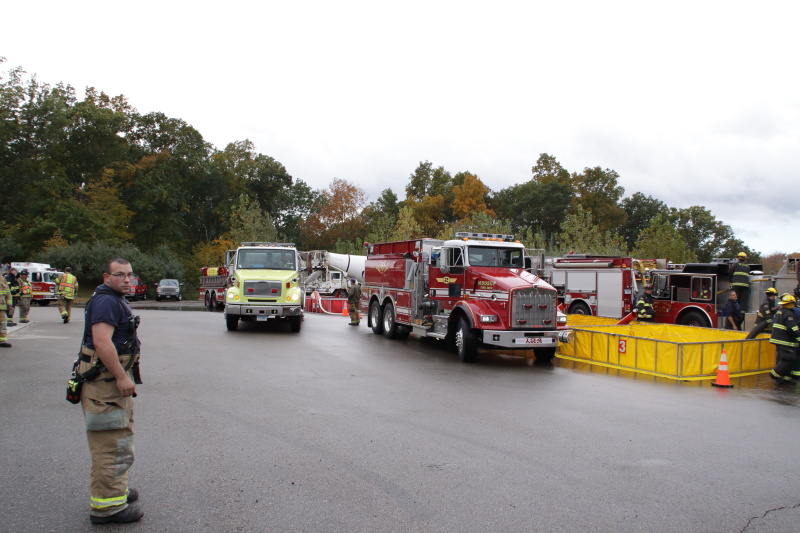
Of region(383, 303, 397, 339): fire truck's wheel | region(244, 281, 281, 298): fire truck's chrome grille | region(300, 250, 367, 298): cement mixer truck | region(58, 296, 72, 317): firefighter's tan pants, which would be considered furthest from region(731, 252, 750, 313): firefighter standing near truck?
region(300, 250, 367, 298): cement mixer truck

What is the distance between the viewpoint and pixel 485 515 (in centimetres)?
456

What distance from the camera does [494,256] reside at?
47.0ft

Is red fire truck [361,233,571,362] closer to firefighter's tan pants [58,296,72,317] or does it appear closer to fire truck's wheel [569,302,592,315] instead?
fire truck's wheel [569,302,592,315]

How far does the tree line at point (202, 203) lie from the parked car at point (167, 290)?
451cm

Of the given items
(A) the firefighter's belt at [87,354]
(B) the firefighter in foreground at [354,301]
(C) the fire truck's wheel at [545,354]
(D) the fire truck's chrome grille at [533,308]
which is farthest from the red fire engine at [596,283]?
(A) the firefighter's belt at [87,354]

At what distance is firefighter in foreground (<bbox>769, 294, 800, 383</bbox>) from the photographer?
10875 mm

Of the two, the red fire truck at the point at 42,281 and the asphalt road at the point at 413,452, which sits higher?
the red fire truck at the point at 42,281

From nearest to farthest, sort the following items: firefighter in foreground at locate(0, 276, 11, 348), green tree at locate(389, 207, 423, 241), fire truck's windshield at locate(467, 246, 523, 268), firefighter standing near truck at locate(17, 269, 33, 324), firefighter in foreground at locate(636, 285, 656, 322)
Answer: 1. firefighter in foreground at locate(0, 276, 11, 348)
2. fire truck's windshield at locate(467, 246, 523, 268)
3. firefighter in foreground at locate(636, 285, 656, 322)
4. firefighter standing near truck at locate(17, 269, 33, 324)
5. green tree at locate(389, 207, 423, 241)

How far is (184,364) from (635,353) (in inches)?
347

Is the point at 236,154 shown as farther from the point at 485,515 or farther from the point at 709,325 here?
the point at 485,515

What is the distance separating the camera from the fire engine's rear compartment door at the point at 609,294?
2147 cm

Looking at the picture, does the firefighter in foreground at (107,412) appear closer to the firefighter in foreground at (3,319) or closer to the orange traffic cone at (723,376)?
the orange traffic cone at (723,376)

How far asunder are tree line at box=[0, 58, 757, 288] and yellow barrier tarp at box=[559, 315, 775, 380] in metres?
25.1

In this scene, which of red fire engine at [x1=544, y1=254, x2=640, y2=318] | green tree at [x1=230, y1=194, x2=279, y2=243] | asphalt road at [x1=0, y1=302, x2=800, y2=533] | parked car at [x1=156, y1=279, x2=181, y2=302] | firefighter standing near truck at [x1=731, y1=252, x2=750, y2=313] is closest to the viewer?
asphalt road at [x1=0, y1=302, x2=800, y2=533]
